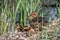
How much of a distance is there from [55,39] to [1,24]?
72 centimetres

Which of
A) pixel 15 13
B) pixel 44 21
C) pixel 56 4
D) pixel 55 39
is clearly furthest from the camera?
pixel 56 4

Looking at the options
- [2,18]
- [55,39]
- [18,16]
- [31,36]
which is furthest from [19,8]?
[55,39]

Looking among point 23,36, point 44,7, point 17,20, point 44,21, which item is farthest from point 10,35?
point 44,7

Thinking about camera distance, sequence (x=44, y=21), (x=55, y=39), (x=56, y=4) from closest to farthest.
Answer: (x=55, y=39) → (x=44, y=21) → (x=56, y=4)

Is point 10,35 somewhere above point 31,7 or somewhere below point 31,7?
below

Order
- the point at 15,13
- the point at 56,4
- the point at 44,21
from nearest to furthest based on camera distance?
the point at 15,13, the point at 44,21, the point at 56,4

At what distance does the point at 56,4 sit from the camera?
11.1ft

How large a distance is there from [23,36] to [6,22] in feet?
1.01

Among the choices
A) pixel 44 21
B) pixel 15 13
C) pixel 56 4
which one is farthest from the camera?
pixel 56 4

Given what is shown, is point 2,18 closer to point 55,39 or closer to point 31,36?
point 31,36

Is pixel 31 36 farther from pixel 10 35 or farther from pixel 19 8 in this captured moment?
pixel 19 8

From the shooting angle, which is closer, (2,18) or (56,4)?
(2,18)

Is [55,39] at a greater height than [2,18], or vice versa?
[2,18]

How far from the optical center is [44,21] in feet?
9.99
